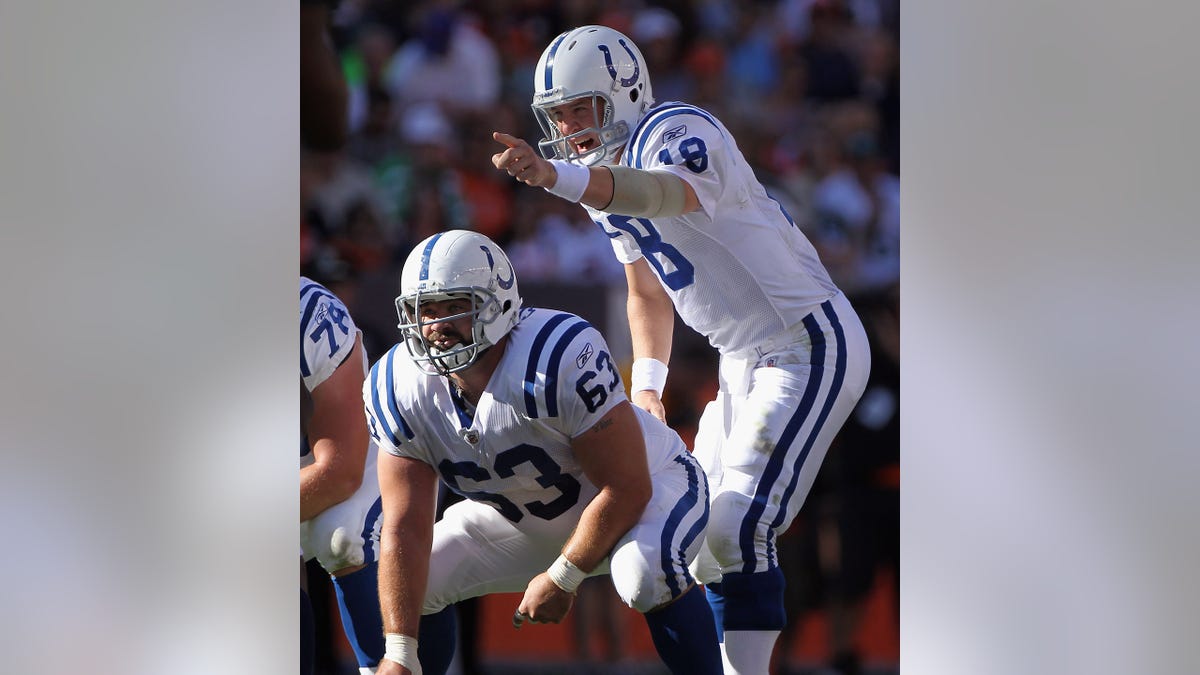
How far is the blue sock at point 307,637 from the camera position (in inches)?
112

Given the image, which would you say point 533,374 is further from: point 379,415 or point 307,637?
point 307,637

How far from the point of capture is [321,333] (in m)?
2.87

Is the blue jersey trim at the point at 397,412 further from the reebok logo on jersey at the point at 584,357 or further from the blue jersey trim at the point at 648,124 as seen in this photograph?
the blue jersey trim at the point at 648,124

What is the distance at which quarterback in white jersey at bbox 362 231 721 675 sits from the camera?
2.45 m

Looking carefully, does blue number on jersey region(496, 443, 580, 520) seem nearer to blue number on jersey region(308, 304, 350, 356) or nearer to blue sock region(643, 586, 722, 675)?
blue sock region(643, 586, 722, 675)

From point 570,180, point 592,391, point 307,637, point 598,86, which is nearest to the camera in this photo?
point 570,180

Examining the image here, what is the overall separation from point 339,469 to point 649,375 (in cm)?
71

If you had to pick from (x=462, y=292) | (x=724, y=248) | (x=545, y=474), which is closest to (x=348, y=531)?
(x=545, y=474)

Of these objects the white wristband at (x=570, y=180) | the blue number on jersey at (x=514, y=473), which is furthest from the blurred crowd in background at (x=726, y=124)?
the white wristband at (x=570, y=180)

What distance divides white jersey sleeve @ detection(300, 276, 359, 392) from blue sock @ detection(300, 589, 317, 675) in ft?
1.57
